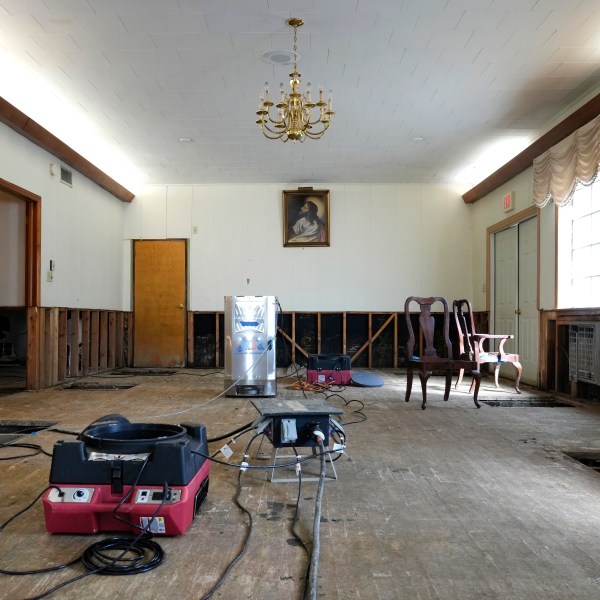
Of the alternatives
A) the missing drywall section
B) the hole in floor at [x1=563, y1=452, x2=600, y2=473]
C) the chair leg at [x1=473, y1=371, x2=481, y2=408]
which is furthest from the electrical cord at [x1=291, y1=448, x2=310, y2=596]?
the missing drywall section

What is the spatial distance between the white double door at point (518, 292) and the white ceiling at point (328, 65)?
136 centimetres

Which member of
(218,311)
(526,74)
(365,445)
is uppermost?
(526,74)

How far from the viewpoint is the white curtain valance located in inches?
191

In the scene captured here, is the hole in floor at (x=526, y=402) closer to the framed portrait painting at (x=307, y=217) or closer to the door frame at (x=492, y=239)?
the door frame at (x=492, y=239)

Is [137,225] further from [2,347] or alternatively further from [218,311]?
[2,347]

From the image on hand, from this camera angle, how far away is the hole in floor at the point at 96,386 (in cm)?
632

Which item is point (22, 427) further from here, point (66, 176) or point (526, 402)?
point (526, 402)

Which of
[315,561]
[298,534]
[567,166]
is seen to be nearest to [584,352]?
[567,166]

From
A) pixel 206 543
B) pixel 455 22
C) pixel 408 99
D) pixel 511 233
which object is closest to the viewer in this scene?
pixel 206 543

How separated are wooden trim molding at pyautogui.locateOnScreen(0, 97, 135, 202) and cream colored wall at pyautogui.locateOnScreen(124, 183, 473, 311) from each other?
1.27 metres

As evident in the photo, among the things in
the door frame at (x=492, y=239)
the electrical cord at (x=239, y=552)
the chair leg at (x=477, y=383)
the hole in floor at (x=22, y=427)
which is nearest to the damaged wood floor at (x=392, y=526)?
the electrical cord at (x=239, y=552)

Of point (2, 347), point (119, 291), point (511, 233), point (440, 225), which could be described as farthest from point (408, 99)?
point (2, 347)

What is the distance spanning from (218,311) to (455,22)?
610cm

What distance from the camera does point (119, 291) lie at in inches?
348
